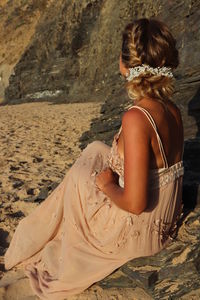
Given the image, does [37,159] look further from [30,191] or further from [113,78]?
[113,78]

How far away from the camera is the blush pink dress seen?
8.16ft

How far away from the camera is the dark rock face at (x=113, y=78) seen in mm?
2576

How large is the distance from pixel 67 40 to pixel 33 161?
14110mm

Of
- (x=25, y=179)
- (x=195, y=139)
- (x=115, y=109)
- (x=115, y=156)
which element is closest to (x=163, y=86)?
(x=115, y=156)

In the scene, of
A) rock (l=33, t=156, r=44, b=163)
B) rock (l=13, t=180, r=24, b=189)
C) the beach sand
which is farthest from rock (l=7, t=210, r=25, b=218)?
rock (l=33, t=156, r=44, b=163)

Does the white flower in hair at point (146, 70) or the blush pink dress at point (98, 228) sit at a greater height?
the white flower in hair at point (146, 70)

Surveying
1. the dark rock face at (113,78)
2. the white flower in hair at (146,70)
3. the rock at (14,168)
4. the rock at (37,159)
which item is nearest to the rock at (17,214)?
the dark rock face at (113,78)

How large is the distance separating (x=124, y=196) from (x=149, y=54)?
2.61ft

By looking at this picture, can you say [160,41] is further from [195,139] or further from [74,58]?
[74,58]

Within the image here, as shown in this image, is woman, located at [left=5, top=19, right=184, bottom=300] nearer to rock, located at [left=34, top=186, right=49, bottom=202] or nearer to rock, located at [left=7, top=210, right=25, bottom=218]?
rock, located at [left=7, top=210, right=25, bottom=218]

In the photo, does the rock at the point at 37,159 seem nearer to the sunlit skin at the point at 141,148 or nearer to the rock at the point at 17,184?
the rock at the point at 17,184

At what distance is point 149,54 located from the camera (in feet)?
7.25

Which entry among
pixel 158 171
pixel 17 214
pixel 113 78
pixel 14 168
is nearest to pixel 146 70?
pixel 158 171

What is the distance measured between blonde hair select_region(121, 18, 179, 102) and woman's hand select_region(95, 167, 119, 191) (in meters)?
0.57
